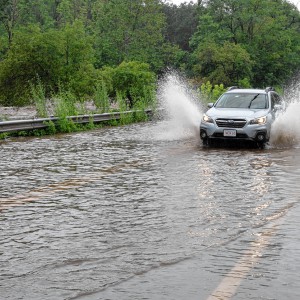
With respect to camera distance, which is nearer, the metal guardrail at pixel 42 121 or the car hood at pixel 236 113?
the car hood at pixel 236 113

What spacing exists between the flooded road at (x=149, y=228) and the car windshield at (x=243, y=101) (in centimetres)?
458

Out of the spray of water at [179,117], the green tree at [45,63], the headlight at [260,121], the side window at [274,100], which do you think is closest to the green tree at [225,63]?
the green tree at [45,63]

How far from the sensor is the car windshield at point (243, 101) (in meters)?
19.9

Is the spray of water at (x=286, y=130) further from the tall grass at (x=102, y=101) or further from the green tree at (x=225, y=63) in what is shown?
the green tree at (x=225, y=63)

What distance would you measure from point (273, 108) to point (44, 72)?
20.7m

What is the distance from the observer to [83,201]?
9.90 m

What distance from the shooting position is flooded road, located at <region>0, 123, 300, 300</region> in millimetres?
5676

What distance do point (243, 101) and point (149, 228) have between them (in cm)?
1270

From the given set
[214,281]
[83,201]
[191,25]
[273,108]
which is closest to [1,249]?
[214,281]

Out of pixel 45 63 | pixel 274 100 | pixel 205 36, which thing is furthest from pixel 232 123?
pixel 205 36

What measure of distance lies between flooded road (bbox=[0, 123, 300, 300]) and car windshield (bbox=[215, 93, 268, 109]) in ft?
15.0

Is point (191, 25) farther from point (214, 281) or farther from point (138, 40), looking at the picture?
point (214, 281)

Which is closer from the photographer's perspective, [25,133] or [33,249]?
[33,249]

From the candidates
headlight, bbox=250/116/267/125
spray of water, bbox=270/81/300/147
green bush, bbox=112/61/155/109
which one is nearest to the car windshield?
spray of water, bbox=270/81/300/147
